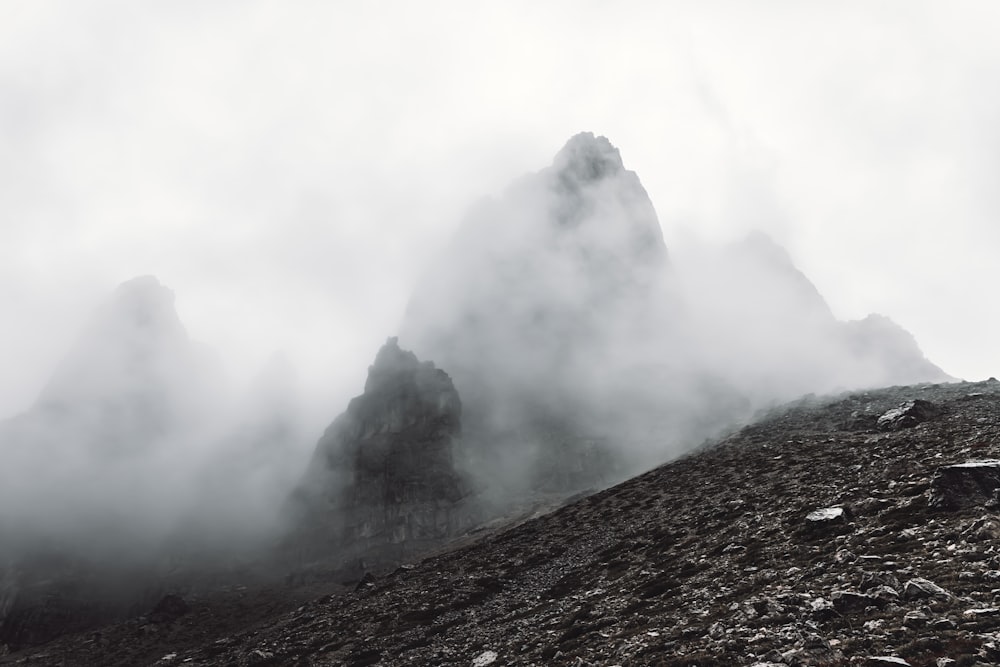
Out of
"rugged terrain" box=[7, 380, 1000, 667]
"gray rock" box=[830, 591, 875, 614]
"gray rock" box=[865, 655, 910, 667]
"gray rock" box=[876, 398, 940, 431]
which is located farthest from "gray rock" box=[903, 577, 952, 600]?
"gray rock" box=[876, 398, 940, 431]

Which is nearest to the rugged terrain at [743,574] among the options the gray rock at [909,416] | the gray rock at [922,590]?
the gray rock at [922,590]

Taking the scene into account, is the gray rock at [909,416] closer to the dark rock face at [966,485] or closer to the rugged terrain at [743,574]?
the rugged terrain at [743,574]

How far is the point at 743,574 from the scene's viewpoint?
31188mm

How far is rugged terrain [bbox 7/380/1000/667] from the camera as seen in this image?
64.1ft

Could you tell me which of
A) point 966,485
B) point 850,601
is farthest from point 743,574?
point 966,485

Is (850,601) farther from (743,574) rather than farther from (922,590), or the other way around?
(743,574)

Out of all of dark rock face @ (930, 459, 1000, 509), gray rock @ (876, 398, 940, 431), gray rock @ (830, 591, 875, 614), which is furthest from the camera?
gray rock @ (876, 398, 940, 431)

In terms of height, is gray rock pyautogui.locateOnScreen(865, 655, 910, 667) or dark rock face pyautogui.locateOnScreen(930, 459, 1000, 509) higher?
dark rock face pyautogui.locateOnScreen(930, 459, 1000, 509)

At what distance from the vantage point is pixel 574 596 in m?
42.5

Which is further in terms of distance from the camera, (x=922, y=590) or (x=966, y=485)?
(x=966, y=485)

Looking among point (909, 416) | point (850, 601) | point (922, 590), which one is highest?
point (909, 416)

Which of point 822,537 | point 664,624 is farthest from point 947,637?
point 822,537

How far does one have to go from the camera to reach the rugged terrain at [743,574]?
1953 centimetres

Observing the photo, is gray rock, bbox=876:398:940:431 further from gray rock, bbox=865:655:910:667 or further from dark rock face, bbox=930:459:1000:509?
gray rock, bbox=865:655:910:667
